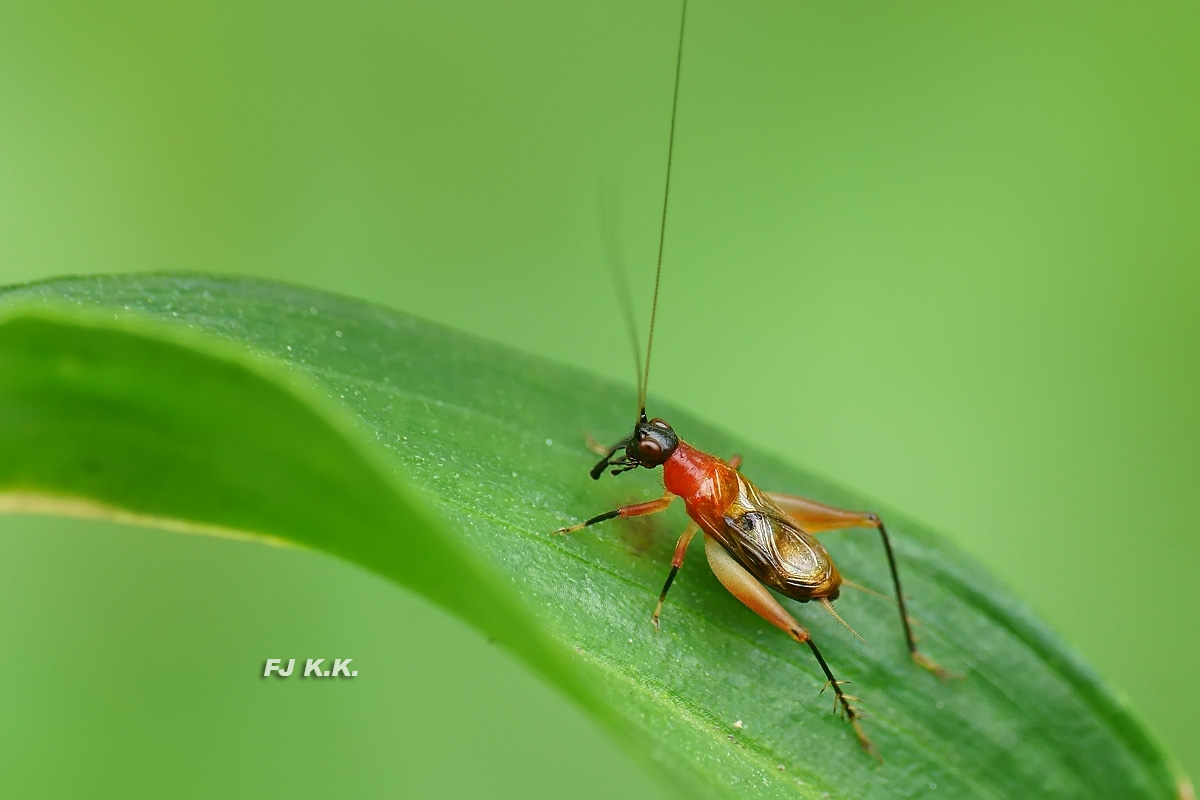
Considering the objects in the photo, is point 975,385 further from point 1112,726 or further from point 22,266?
point 22,266

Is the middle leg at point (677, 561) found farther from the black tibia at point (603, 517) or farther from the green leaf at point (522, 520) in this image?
the black tibia at point (603, 517)

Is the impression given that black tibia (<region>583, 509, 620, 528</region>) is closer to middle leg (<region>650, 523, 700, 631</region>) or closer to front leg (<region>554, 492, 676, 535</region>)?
front leg (<region>554, 492, 676, 535</region>)

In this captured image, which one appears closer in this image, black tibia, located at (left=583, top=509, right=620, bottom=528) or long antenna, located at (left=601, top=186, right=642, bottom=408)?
black tibia, located at (left=583, top=509, right=620, bottom=528)

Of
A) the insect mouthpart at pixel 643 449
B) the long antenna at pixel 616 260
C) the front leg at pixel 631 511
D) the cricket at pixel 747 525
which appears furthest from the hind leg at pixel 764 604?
the long antenna at pixel 616 260

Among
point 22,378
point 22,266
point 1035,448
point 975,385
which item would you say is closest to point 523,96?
point 22,266

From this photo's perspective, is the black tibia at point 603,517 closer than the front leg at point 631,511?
No

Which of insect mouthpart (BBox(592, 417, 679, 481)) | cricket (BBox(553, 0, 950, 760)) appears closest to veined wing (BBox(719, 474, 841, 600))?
cricket (BBox(553, 0, 950, 760))

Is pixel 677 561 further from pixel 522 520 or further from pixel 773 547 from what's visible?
pixel 522 520
